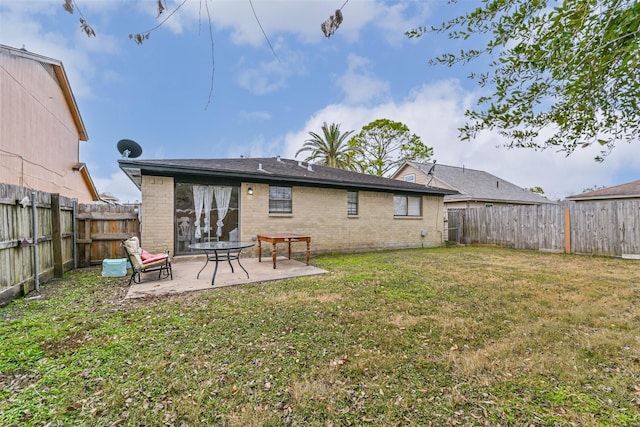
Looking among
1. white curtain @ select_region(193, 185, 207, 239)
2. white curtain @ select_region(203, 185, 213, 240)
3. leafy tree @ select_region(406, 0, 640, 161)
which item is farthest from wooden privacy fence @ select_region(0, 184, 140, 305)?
leafy tree @ select_region(406, 0, 640, 161)

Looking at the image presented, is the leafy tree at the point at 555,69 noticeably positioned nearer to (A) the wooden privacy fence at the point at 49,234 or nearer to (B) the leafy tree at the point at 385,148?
(A) the wooden privacy fence at the point at 49,234

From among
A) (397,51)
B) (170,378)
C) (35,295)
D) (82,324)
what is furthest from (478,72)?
(35,295)

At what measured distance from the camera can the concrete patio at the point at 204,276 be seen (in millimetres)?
5265

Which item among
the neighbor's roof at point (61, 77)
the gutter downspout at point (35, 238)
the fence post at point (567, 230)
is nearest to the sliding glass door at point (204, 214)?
the gutter downspout at point (35, 238)

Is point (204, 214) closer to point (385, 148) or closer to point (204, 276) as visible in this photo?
point (204, 276)

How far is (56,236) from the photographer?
20.0ft

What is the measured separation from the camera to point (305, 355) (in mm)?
2871

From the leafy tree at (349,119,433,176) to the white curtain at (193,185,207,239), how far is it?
20309mm

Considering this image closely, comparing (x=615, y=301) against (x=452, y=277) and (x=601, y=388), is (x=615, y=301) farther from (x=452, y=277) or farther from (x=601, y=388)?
(x=601, y=388)

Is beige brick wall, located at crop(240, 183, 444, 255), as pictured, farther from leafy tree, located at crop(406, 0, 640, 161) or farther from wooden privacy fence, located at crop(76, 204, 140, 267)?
leafy tree, located at crop(406, 0, 640, 161)

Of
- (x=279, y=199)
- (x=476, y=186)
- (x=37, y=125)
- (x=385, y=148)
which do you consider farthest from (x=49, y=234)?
(x=385, y=148)

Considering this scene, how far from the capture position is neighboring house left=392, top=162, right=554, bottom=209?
60.2 feet

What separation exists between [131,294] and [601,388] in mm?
6394

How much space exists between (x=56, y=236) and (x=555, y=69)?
897 cm
